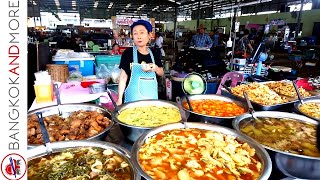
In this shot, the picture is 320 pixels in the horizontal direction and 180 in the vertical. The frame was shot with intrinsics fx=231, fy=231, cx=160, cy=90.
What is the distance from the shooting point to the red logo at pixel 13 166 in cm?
66

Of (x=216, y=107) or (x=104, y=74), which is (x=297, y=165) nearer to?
(x=216, y=107)

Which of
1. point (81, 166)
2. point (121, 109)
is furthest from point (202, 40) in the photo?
point (81, 166)

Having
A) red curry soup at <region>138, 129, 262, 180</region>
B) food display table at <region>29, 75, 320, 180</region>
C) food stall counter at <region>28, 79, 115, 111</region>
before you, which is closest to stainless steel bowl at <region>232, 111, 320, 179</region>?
food display table at <region>29, 75, 320, 180</region>

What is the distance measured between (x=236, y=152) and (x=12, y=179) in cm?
128

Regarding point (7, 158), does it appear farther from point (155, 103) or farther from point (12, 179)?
point (155, 103)

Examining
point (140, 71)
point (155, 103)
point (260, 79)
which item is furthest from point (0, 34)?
point (260, 79)

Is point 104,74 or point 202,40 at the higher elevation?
point 202,40

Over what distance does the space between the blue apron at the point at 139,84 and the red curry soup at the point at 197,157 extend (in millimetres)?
1240

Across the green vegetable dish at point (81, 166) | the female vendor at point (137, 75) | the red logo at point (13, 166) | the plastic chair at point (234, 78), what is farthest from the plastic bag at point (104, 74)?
the red logo at point (13, 166)

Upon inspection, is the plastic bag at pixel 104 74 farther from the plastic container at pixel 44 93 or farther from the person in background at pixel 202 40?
the person in background at pixel 202 40

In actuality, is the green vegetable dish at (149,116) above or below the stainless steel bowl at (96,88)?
below

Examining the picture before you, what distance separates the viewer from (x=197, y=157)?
154 cm

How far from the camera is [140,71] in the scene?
2863 millimetres

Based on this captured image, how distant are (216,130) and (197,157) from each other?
1.08 ft
